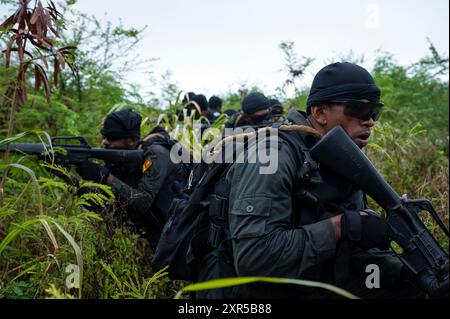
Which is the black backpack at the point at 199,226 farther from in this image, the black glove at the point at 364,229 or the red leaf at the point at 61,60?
the red leaf at the point at 61,60

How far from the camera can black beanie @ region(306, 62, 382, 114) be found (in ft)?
7.39

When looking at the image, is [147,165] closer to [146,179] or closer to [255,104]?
[146,179]

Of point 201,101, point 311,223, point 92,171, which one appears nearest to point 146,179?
point 92,171

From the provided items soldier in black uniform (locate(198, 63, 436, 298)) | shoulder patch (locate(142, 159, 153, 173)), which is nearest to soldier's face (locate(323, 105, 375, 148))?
soldier in black uniform (locate(198, 63, 436, 298))

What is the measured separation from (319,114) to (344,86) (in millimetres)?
175

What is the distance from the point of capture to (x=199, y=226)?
7.52ft

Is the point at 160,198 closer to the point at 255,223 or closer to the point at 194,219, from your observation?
the point at 194,219

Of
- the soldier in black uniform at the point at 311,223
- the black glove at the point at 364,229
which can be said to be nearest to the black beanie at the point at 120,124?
the soldier in black uniform at the point at 311,223

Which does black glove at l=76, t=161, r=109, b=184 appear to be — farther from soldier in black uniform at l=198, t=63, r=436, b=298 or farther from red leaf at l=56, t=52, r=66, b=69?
soldier in black uniform at l=198, t=63, r=436, b=298

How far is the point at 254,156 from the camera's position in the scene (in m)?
2.11

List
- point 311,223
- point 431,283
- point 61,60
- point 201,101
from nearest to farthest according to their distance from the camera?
point 431,283 → point 311,223 → point 61,60 → point 201,101

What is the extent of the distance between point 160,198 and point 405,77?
8484mm

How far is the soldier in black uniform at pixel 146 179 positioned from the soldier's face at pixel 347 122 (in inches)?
71.4
